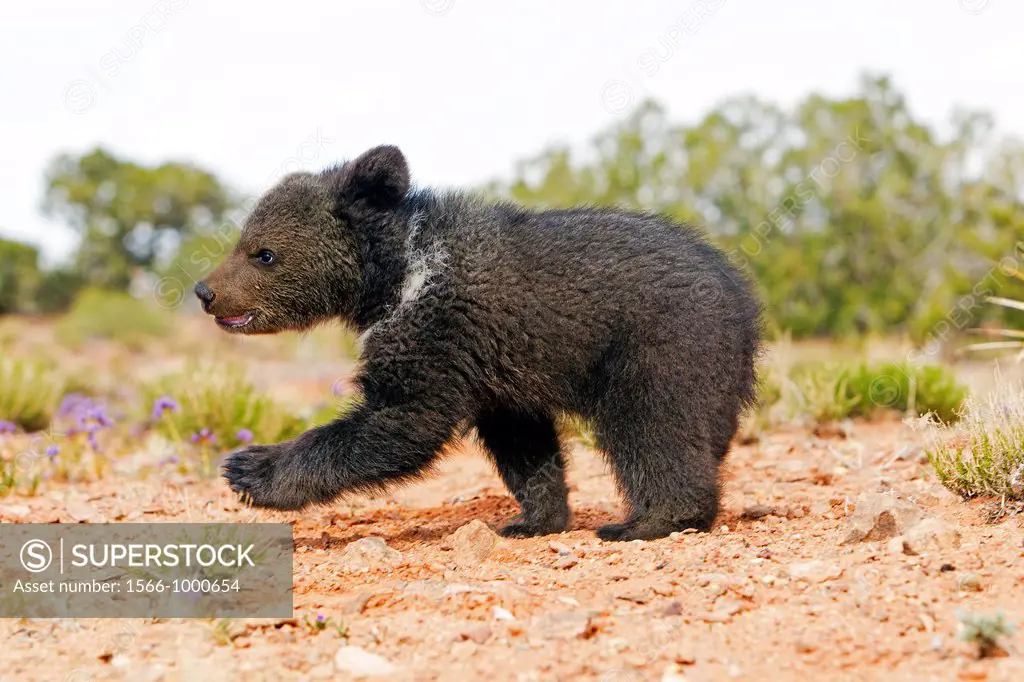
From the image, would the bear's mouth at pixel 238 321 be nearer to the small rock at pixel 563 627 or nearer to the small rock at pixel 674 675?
the small rock at pixel 563 627

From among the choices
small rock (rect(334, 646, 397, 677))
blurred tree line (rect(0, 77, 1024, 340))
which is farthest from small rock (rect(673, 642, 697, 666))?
blurred tree line (rect(0, 77, 1024, 340))

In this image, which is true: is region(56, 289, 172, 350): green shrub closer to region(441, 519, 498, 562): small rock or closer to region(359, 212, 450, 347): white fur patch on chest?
region(359, 212, 450, 347): white fur patch on chest

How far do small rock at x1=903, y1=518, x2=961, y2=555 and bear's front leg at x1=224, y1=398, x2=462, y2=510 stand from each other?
211 centimetres

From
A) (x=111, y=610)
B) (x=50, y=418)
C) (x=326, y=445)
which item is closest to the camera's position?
(x=111, y=610)

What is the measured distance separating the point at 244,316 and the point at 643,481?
225 centimetres

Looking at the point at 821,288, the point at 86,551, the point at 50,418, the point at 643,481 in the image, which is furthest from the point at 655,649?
the point at 821,288

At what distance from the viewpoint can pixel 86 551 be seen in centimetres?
494

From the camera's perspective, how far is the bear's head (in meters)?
5.09

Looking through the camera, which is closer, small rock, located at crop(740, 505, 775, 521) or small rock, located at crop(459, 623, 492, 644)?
small rock, located at crop(459, 623, 492, 644)

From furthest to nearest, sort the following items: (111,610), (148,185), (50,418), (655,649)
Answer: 1. (148,185)
2. (50,418)
3. (111,610)
4. (655,649)

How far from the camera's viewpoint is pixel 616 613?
3646mm

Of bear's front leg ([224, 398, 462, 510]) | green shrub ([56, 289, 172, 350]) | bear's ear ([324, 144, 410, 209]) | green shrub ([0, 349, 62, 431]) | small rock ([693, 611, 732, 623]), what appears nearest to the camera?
small rock ([693, 611, 732, 623])

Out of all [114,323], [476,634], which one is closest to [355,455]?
[476,634]

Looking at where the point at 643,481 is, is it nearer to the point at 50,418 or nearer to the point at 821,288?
the point at 50,418
